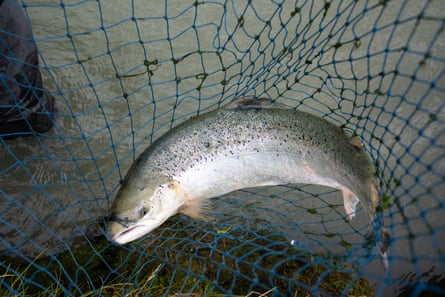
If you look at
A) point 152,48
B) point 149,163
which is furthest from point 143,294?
point 152,48

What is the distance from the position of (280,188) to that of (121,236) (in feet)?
6.88

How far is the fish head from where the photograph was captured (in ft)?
7.15

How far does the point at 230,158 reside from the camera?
2297 millimetres

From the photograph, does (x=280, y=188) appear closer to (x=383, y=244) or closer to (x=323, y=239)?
(x=323, y=239)

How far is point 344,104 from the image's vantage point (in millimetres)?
4133

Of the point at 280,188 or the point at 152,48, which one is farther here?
the point at 152,48

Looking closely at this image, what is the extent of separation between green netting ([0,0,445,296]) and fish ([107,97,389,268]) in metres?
0.56

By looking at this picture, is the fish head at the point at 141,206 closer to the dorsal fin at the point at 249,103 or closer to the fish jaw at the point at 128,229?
the fish jaw at the point at 128,229

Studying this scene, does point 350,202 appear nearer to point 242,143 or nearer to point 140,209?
point 242,143

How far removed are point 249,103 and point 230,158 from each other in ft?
1.20

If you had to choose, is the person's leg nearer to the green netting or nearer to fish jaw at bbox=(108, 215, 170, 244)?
the green netting

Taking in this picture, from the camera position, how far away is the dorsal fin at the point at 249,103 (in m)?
2.33

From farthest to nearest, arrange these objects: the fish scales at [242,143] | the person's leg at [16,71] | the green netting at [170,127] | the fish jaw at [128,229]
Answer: the green netting at [170,127], the person's leg at [16,71], the fish scales at [242,143], the fish jaw at [128,229]

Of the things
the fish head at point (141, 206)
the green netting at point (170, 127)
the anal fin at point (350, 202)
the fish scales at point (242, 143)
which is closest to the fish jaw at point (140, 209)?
the fish head at point (141, 206)
